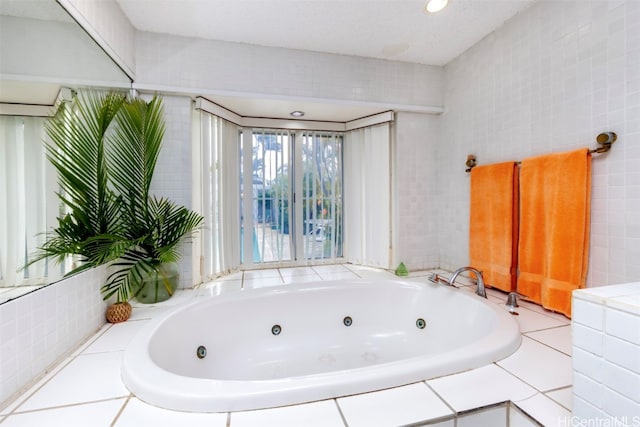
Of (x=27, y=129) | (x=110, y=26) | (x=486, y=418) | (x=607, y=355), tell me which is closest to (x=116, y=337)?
(x=27, y=129)

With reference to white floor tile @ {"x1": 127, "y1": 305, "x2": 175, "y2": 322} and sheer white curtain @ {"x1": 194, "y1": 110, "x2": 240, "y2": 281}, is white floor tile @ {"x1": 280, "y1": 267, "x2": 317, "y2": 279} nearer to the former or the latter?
sheer white curtain @ {"x1": 194, "y1": 110, "x2": 240, "y2": 281}

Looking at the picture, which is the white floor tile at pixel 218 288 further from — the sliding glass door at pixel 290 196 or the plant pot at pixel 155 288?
the sliding glass door at pixel 290 196

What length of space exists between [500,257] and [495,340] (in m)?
0.83

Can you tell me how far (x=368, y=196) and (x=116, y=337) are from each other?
6.46 ft

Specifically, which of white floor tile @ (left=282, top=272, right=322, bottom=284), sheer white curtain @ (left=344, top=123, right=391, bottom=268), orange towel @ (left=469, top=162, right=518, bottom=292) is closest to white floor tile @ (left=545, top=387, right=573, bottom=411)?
orange towel @ (left=469, top=162, right=518, bottom=292)

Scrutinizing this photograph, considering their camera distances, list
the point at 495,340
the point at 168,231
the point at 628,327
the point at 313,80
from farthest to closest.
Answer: the point at 313,80 < the point at 168,231 < the point at 495,340 < the point at 628,327

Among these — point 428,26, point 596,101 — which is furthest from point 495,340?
point 428,26

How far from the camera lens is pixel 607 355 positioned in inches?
24.6

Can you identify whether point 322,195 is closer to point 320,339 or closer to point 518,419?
point 320,339

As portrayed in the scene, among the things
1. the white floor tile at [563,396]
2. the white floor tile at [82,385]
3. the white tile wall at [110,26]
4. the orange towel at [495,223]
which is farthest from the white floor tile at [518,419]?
the white tile wall at [110,26]

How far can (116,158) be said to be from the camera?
1.48 meters

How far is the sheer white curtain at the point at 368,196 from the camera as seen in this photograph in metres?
2.31

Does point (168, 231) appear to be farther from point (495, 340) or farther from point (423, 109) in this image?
point (423, 109)

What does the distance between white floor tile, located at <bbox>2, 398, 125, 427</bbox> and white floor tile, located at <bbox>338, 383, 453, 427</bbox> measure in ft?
2.15
